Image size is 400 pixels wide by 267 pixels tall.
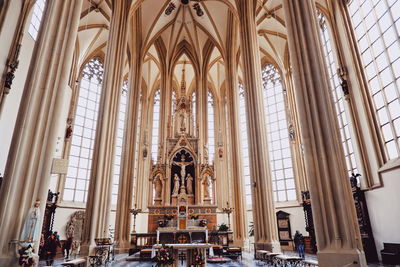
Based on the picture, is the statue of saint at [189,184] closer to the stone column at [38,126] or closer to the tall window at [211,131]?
the tall window at [211,131]

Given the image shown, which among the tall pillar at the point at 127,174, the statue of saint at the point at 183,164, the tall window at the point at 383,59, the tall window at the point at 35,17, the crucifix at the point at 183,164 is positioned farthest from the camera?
the statue of saint at the point at 183,164

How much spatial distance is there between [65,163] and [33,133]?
3.42 ft

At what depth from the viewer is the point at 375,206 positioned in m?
10.9

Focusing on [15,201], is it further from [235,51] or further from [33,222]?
[235,51]

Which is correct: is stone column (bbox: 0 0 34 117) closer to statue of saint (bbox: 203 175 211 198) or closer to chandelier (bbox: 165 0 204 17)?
chandelier (bbox: 165 0 204 17)

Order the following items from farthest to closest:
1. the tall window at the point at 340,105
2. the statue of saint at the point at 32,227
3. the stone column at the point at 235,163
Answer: the stone column at the point at 235,163 → the tall window at the point at 340,105 → the statue of saint at the point at 32,227

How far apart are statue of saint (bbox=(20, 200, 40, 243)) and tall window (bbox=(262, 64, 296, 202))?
48.7 feet

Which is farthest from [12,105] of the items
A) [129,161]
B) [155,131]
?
[155,131]

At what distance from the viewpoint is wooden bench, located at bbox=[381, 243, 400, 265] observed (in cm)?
932

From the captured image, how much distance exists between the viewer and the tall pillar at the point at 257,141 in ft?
37.2

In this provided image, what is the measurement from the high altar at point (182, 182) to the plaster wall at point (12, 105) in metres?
8.42

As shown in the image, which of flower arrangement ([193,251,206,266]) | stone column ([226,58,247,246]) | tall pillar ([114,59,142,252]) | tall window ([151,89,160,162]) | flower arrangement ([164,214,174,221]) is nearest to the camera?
flower arrangement ([193,251,206,266])

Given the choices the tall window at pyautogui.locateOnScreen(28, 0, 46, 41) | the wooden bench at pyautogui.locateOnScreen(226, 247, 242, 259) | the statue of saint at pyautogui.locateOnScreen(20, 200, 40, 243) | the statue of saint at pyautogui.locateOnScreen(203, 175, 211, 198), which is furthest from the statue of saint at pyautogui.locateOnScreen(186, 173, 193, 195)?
the statue of saint at pyautogui.locateOnScreen(20, 200, 40, 243)

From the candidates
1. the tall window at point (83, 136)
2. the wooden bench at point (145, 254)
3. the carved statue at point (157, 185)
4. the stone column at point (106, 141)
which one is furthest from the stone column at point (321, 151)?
the tall window at point (83, 136)
